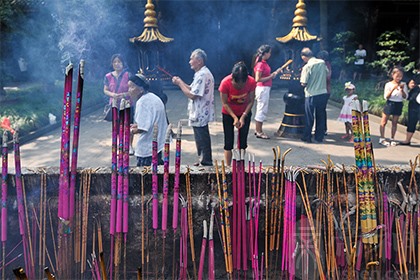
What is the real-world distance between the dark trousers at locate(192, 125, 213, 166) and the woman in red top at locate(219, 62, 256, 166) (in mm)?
244

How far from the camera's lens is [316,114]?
6383 mm

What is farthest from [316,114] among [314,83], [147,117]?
[147,117]

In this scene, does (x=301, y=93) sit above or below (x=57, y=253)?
above

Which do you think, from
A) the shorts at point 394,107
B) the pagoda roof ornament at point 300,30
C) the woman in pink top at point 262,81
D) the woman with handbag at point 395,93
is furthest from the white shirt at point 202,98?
the shorts at point 394,107

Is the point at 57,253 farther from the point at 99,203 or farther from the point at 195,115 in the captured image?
the point at 195,115

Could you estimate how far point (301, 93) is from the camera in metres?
6.80

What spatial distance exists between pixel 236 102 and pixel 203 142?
0.68m

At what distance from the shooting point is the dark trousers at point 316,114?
6.23m

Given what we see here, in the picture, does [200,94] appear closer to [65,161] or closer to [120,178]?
[120,178]

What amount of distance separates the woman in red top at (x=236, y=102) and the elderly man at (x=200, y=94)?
171 mm

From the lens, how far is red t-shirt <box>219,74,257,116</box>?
442cm

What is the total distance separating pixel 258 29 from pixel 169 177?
13.2 meters

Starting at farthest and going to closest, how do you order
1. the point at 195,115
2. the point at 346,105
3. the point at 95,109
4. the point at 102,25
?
1. the point at 95,109
2. the point at 102,25
3. the point at 346,105
4. the point at 195,115

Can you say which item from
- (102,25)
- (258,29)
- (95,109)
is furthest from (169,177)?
(258,29)
